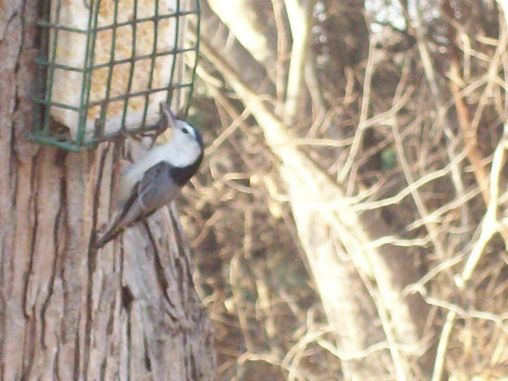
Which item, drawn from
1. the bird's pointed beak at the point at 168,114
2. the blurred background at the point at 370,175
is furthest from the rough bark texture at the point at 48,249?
the blurred background at the point at 370,175

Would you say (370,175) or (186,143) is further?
(370,175)

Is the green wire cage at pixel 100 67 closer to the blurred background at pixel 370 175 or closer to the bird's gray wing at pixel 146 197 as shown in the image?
the bird's gray wing at pixel 146 197

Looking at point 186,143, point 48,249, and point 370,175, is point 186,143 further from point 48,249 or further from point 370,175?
point 370,175

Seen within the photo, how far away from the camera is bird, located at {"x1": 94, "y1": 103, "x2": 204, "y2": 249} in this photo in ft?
6.80

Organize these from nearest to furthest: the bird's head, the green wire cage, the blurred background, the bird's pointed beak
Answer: the green wire cage → the bird's pointed beak → the bird's head → the blurred background

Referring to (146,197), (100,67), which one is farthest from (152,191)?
(100,67)

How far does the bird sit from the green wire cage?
0.33 feet

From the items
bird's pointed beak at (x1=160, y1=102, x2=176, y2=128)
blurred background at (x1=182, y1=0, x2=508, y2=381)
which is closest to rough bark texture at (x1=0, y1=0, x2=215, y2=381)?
bird's pointed beak at (x1=160, y1=102, x2=176, y2=128)

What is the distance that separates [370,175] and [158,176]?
3635 mm

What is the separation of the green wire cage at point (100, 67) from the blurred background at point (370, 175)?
2.43 meters

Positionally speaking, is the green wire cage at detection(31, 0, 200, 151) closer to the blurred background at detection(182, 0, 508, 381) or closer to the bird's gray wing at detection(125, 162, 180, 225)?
the bird's gray wing at detection(125, 162, 180, 225)

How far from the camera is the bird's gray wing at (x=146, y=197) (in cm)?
207

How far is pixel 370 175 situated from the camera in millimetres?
5676

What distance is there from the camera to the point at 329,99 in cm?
528
